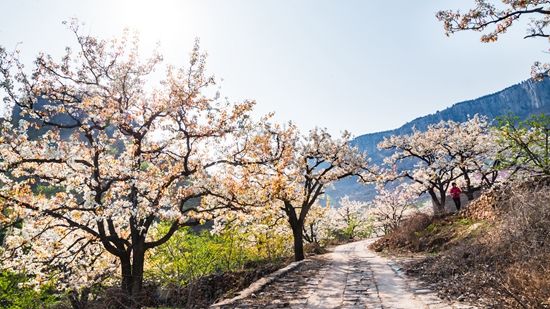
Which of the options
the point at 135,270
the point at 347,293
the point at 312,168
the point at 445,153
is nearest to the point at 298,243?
the point at 312,168

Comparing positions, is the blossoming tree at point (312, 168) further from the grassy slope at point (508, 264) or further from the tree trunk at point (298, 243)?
the grassy slope at point (508, 264)

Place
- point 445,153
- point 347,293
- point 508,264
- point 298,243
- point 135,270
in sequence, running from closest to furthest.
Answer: point 508,264
point 347,293
point 135,270
point 298,243
point 445,153

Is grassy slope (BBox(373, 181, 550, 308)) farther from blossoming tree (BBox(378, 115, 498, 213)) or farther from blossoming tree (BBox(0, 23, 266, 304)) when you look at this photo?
blossoming tree (BBox(378, 115, 498, 213))

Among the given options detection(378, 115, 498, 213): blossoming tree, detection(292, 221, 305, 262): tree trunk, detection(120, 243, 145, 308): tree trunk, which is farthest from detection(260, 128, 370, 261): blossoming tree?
detection(120, 243, 145, 308): tree trunk

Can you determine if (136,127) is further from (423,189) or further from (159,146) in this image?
(423,189)

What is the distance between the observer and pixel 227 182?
1318cm

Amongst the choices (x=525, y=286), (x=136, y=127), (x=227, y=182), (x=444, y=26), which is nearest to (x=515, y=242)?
(x=525, y=286)

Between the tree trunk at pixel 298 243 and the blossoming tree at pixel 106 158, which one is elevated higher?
the blossoming tree at pixel 106 158

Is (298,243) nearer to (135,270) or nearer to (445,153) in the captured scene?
(135,270)

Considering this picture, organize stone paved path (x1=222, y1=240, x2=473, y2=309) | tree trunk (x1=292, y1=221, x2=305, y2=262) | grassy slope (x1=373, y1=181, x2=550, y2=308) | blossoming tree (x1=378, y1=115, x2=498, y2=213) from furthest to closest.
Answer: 1. blossoming tree (x1=378, y1=115, x2=498, y2=213)
2. tree trunk (x1=292, y1=221, x2=305, y2=262)
3. stone paved path (x1=222, y1=240, x2=473, y2=309)
4. grassy slope (x1=373, y1=181, x2=550, y2=308)

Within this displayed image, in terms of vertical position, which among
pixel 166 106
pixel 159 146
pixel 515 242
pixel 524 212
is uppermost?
A: pixel 166 106

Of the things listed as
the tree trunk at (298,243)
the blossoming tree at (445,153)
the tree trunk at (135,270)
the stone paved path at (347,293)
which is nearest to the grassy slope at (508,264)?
the stone paved path at (347,293)

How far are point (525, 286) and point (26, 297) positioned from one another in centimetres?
2024

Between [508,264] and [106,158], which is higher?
[106,158]
